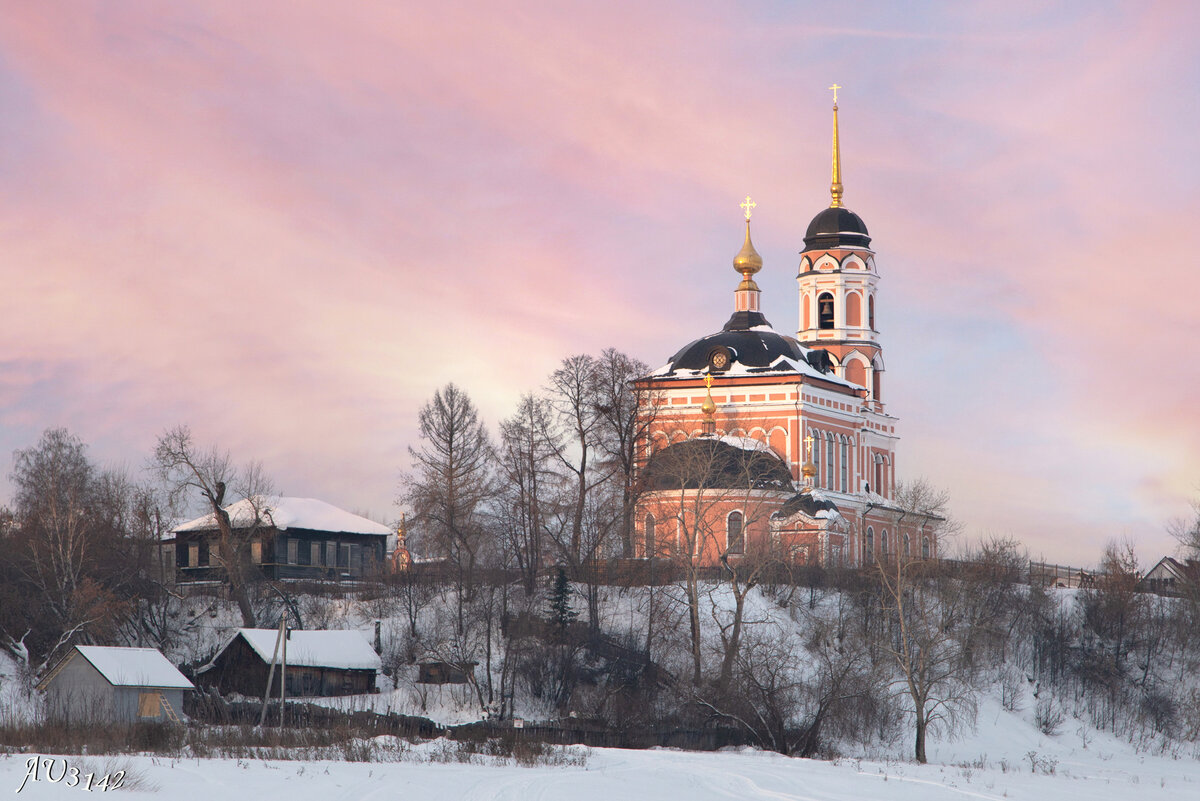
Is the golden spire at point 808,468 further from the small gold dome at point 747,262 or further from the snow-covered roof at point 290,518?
the snow-covered roof at point 290,518

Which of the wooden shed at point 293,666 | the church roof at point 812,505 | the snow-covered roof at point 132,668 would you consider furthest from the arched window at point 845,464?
the snow-covered roof at point 132,668

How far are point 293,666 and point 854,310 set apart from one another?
3942 cm

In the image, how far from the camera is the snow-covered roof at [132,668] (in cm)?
4166

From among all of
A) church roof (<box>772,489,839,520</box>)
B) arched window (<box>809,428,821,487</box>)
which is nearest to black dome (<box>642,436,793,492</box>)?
church roof (<box>772,489,839,520</box>)

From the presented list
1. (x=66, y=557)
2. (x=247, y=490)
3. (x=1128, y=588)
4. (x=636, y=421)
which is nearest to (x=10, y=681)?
(x=66, y=557)

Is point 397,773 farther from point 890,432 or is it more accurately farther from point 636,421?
point 890,432

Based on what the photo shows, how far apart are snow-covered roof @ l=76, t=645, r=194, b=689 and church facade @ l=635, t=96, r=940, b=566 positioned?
15.9 meters

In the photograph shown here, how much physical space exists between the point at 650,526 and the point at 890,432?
809 inches

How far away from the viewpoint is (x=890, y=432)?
249 ft

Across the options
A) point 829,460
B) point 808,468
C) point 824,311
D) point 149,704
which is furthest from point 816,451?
point 149,704

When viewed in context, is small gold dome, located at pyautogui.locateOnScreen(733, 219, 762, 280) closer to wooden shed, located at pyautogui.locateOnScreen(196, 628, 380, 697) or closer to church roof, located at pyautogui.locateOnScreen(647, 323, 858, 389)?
church roof, located at pyautogui.locateOnScreen(647, 323, 858, 389)

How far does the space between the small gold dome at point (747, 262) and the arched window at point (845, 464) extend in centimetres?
922

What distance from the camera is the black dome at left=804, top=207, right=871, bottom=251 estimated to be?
77562 millimetres

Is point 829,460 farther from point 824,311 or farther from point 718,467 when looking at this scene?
point 718,467
